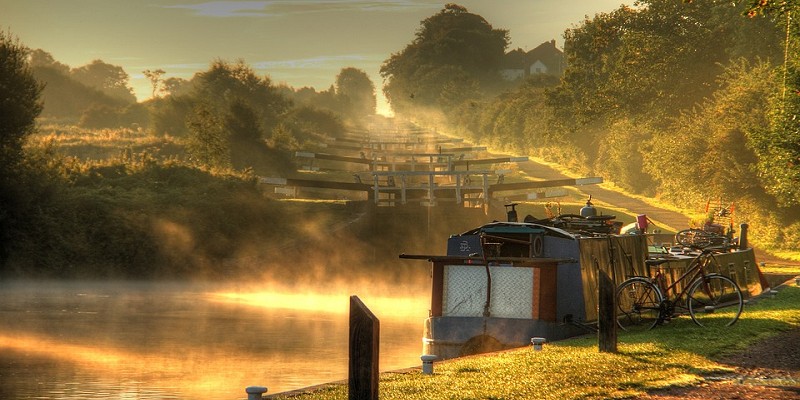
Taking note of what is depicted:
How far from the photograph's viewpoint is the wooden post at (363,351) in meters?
10.3

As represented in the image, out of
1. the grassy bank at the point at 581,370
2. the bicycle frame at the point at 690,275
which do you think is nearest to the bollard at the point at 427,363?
the grassy bank at the point at 581,370

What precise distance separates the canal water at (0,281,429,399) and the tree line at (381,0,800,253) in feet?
45.8

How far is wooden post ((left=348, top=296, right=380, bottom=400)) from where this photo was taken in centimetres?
1030

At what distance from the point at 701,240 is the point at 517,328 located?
12.5 m

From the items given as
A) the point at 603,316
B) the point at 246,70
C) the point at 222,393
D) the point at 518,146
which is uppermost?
the point at 246,70

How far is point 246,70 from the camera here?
109 metres

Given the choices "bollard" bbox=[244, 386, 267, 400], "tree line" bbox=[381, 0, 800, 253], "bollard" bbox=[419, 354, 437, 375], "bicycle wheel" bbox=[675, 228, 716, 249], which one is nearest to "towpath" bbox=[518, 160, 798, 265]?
"tree line" bbox=[381, 0, 800, 253]

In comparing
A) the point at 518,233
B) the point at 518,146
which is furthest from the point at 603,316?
the point at 518,146

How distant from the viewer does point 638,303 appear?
2262 centimetres

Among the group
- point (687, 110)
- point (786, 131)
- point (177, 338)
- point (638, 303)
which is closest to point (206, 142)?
point (687, 110)

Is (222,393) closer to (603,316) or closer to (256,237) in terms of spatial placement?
(603,316)

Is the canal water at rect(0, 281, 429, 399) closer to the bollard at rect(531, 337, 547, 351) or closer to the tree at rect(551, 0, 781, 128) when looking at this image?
the bollard at rect(531, 337, 547, 351)

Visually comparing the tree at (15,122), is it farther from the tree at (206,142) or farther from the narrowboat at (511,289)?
the narrowboat at (511,289)

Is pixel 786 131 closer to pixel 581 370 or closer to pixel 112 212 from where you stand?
pixel 112 212
